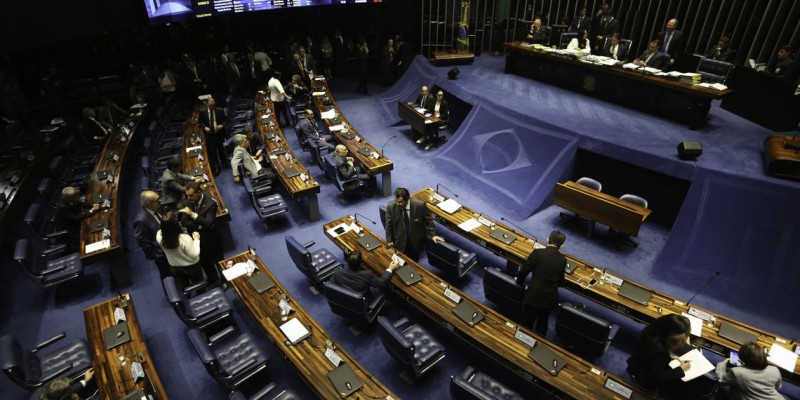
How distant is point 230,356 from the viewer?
17.0 ft

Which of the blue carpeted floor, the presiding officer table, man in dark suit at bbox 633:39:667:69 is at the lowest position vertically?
the blue carpeted floor

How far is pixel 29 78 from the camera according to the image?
13.3 meters

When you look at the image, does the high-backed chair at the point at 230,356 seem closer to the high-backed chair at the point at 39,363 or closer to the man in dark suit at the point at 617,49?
the high-backed chair at the point at 39,363

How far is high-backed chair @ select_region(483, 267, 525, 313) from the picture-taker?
560cm

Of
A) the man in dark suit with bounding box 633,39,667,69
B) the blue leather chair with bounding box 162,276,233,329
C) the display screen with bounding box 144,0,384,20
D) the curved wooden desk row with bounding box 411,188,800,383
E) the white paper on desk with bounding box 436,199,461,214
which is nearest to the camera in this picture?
the curved wooden desk row with bounding box 411,188,800,383

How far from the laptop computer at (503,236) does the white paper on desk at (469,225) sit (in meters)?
0.35

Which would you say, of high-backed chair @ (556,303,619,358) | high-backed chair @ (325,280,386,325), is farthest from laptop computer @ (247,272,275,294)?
high-backed chair @ (556,303,619,358)

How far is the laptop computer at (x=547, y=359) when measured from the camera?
4.59 m

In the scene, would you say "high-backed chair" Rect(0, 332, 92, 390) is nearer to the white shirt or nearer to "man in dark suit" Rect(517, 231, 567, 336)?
"man in dark suit" Rect(517, 231, 567, 336)

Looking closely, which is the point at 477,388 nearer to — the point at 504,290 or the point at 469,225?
the point at 504,290

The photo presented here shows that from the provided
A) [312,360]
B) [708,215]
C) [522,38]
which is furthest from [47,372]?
[522,38]

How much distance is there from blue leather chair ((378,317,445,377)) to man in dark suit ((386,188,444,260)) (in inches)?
53.8

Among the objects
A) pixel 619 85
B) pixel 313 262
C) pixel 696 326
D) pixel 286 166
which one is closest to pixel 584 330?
pixel 696 326

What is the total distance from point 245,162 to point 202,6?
707 cm
